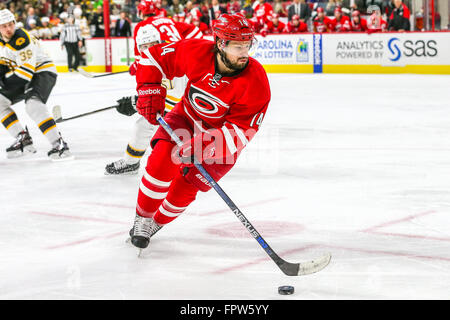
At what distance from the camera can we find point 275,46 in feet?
42.1

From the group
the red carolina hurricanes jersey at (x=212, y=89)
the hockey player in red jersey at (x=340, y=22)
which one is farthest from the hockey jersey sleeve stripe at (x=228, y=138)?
the hockey player in red jersey at (x=340, y=22)

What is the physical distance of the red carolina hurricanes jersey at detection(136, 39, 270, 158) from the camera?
2793mm

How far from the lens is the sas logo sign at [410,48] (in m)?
11.3

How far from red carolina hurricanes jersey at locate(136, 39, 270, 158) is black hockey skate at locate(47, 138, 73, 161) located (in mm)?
2245

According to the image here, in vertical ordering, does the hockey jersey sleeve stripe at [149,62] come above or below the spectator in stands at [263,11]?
above

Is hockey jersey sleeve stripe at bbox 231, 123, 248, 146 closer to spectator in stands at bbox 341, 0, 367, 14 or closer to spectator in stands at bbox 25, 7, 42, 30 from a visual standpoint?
spectator in stands at bbox 341, 0, 367, 14

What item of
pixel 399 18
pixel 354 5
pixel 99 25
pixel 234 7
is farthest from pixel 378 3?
pixel 99 25

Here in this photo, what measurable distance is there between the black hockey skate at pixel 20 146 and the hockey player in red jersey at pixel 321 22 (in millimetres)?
8291

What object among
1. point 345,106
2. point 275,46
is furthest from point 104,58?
point 345,106

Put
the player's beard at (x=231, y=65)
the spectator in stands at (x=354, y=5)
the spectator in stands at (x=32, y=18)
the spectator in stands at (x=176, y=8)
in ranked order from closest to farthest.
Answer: the player's beard at (x=231, y=65)
the spectator in stands at (x=354, y=5)
the spectator in stands at (x=176, y=8)
the spectator in stands at (x=32, y=18)

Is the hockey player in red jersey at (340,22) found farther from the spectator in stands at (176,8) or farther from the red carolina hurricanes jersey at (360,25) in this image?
the spectator in stands at (176,8)

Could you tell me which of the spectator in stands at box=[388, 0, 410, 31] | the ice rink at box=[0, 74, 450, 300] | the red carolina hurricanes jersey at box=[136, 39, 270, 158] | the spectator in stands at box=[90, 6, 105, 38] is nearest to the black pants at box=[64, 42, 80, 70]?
the spectator in stands at box=[90, 6, 105, 38]

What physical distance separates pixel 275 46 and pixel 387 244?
10089 millimetres

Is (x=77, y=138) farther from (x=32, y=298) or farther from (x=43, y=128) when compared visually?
(x=32, y=298)
